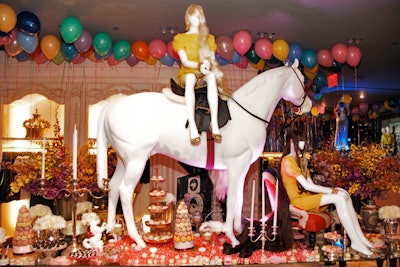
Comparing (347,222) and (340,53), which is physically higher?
(340,53)

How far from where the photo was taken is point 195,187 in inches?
246

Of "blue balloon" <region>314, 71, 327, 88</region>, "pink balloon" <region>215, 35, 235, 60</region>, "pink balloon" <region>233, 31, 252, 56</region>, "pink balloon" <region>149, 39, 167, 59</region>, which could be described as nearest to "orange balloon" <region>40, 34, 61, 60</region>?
"pink balloon" <region>149, 39, 167, 59</region>

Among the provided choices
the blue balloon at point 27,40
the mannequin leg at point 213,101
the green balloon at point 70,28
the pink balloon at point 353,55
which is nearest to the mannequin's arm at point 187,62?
the mannequin leg at point 213,101

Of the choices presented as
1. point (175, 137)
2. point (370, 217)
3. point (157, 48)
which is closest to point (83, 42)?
point (157, 48)

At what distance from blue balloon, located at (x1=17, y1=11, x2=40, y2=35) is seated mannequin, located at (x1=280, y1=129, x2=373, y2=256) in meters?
3.56

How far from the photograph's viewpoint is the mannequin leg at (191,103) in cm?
281

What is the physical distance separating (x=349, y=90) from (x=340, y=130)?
10.5 feet

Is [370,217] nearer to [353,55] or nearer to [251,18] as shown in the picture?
[251,18]

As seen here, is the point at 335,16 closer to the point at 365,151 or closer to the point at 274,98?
the point at 365,151

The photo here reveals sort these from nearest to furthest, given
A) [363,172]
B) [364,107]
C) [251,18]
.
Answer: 1. [363,172]
2. [251,18]
3. [364,107]

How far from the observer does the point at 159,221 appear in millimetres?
3225

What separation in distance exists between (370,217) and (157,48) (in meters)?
3.90

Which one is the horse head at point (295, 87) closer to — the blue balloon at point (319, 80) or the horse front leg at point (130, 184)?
the horse front leg at point (130, 184)

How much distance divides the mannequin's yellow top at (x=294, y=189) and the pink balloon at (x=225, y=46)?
2.75 metres
